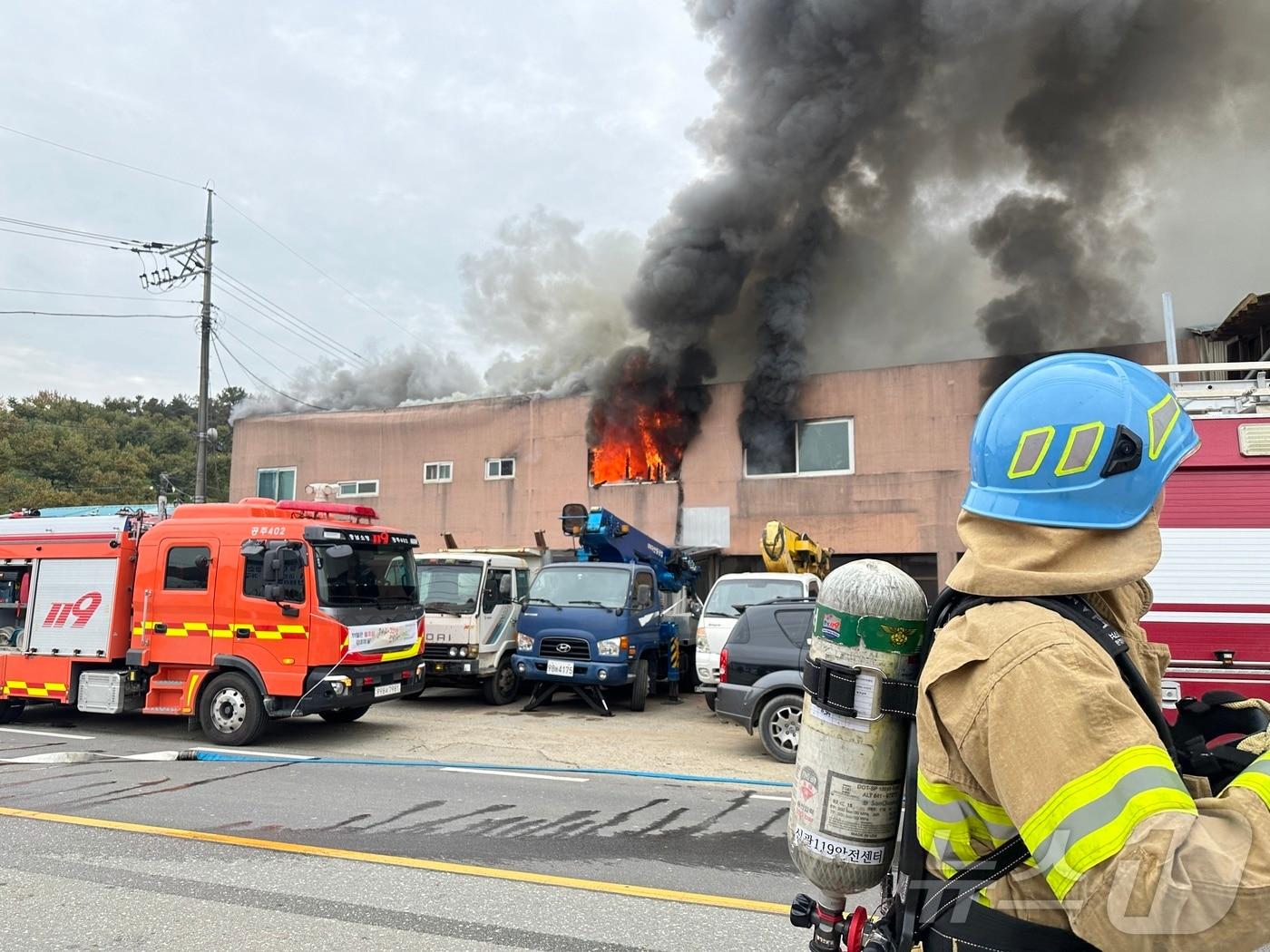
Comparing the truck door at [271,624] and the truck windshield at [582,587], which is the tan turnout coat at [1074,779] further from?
the truck windshield at [582,587]

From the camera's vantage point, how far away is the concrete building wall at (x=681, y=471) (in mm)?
16688

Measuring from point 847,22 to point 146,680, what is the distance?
20.9 meters

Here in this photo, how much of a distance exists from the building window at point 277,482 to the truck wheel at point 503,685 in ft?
40.0

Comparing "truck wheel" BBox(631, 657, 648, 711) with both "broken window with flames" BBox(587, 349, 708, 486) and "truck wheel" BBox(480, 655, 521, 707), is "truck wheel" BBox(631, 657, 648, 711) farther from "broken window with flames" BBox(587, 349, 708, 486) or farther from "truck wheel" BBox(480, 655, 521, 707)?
"broken window with flames" BBox(587, 349, 708, 486)

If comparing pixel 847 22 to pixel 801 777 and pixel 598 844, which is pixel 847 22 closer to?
pixel 598 844

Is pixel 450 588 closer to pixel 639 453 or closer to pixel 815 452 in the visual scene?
pixel 639 453

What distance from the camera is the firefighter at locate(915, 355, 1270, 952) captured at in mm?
1074

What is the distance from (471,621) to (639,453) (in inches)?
313

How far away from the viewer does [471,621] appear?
12258mm

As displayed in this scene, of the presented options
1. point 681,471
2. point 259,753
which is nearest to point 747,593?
point 259,753

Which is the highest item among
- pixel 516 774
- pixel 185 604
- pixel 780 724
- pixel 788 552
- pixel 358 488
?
pixel 358 488

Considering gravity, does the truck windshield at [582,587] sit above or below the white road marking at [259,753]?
above

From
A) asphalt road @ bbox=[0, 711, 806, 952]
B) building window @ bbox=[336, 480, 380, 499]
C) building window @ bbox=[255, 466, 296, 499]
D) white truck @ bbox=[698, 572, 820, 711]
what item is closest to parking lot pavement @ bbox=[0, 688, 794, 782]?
white truck @ bbox=[698, 572, 820, 711]

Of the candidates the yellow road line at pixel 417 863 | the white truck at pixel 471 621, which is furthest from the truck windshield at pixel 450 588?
the yellow road line at pixel 417 863
